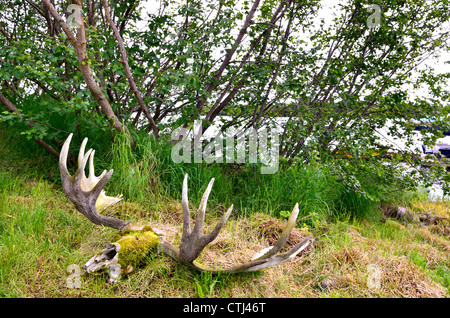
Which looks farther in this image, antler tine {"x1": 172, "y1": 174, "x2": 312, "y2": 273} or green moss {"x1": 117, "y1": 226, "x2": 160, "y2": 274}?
green moss {"x1": 117, "y1": 226, "x2": 160, "y2": 274}

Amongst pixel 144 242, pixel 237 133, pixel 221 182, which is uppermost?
pixel 237 133

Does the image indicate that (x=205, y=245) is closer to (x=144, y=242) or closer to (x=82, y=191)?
(x=144, y=242)

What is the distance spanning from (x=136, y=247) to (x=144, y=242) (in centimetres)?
7

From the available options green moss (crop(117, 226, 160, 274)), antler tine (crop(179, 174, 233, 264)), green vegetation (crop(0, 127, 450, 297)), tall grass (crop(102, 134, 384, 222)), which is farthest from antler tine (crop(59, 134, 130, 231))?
tall grass (crop(102, 134, 384, 222))

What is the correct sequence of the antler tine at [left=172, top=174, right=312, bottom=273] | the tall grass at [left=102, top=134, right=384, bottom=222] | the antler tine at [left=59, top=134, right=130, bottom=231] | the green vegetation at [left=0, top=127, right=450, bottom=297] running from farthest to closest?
1. the tall grass at [left=102, top=134, right=384, bottom=222]
2. the antler tine at [left=59, top=134, right=130, bottom=231]
3. the green vegetation at [left=0, top=127, right=450, bottom=297]
4. the antler tine at [left=172, top=174, right=312, bottom=273]

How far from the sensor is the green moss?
96.0 inches

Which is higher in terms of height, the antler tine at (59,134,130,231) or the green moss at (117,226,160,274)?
the antler tine at (59,134,130,231)

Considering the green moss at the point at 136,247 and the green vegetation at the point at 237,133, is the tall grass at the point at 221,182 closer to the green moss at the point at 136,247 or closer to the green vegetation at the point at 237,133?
the green vegetation at the point at 237,133

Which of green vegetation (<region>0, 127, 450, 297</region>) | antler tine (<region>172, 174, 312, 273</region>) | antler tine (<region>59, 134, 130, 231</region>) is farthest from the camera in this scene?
antler tine (<region>59, 134, 130, 231</region>)

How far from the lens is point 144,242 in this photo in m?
2.55

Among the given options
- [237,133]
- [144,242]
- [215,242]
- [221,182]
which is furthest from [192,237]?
[237,133]

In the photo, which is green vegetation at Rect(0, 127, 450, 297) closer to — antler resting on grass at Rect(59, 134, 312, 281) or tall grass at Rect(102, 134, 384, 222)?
tall grass at Rect(102, 134, 384, 222)
